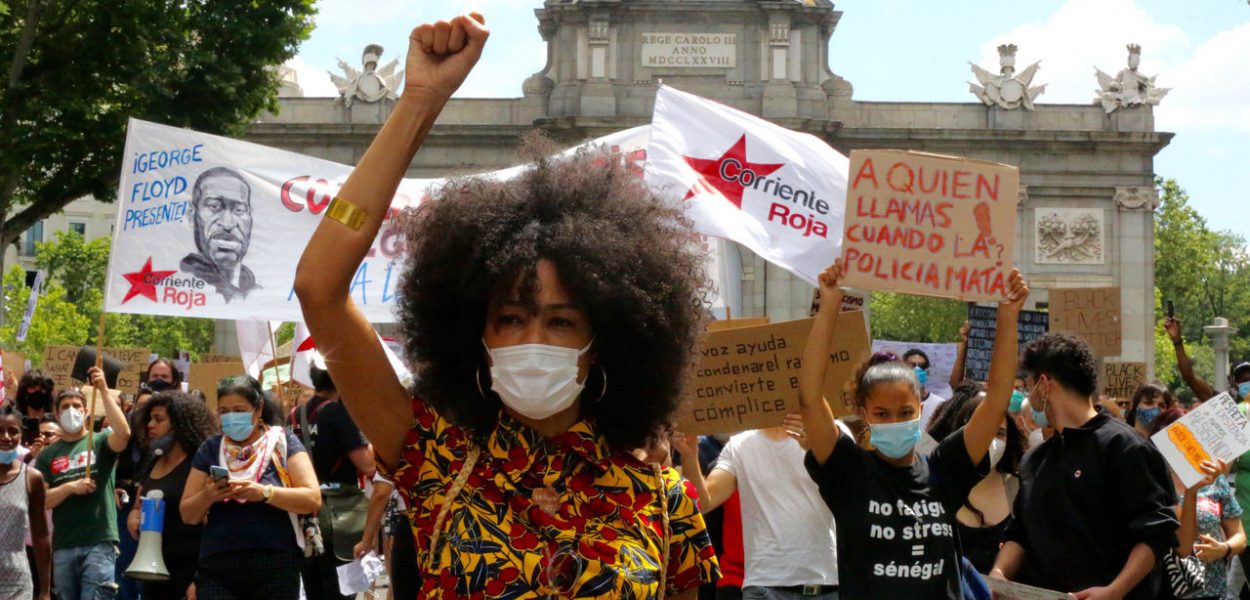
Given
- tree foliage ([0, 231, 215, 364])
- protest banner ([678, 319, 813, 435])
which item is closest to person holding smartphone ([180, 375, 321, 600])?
protest banner ([678, 319, 813, 435])

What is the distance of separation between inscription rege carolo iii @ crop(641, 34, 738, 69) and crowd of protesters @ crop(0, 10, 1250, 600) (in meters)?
35.0

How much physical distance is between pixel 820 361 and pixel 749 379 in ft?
6.86

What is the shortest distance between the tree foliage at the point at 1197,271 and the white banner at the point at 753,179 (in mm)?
66964

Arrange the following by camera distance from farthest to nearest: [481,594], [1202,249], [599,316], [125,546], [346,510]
A: [1202,249], [125,546], [346,510], [599,316], [481,594]

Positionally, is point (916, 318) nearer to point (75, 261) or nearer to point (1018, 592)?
point (75, 261)

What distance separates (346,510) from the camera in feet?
31.1

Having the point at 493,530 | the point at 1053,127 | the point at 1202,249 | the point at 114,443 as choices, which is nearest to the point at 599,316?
the point at 493,530

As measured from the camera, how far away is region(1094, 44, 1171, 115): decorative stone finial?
47.3 metres

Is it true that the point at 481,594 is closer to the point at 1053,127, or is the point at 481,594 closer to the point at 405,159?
the point at 405,159

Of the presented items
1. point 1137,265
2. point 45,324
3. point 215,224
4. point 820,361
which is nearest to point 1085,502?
point 820,361

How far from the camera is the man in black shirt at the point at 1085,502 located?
5.60 meters

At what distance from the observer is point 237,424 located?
790 cm

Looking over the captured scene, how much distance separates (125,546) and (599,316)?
760 centimetres

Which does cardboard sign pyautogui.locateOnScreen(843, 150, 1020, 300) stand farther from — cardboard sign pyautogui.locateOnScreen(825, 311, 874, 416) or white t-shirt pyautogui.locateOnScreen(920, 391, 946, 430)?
white t-shirt pyautogui.locateOnScreen(920, 391, 946, 430)
